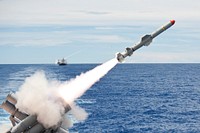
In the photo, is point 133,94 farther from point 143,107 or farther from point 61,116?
point 61,116

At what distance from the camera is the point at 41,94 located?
111ft

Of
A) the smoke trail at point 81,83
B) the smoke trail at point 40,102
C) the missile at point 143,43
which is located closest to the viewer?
the smoke trail at point 40,102

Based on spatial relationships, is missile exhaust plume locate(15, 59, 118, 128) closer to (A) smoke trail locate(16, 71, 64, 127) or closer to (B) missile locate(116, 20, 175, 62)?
(A) smoke trail locate(16, 71, 64, 127)

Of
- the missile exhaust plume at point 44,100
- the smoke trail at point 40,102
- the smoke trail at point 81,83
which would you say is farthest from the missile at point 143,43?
the smoke trail at point 40,102

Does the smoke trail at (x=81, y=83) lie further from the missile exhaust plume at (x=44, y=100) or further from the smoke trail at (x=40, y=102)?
the smoke trail at (x=40, y=102)

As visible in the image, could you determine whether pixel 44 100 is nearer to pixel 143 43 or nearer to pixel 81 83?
pixel 81 83

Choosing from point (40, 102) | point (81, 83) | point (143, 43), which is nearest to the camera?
point (40, 102)

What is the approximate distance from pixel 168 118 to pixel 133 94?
41817 millimetres

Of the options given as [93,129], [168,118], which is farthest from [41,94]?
[168,118]

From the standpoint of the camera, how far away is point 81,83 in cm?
4203

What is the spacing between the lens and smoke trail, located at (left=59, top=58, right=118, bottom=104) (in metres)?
36.9

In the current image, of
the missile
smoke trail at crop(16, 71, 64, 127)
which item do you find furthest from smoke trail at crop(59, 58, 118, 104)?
the missile

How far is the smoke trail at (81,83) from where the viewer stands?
36862mm

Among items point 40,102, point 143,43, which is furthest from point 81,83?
point 40,102
